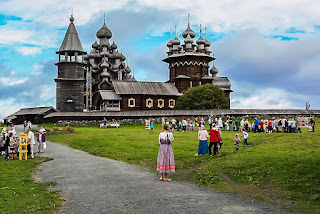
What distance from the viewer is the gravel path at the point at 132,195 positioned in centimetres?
984

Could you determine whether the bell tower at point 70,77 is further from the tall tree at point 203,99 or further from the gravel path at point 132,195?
the gravel path at point 132,195

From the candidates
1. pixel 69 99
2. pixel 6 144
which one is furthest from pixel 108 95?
pixel 6 144

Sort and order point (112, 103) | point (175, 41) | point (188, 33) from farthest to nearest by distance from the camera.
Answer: point (175, 41) → point (188, 33) → point (112, 103)

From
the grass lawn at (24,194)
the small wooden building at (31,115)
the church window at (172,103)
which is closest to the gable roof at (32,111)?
the small wooden building at (31,115)

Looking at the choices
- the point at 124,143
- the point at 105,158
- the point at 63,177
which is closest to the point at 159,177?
the point at 63,177

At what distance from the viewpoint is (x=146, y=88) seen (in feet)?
232

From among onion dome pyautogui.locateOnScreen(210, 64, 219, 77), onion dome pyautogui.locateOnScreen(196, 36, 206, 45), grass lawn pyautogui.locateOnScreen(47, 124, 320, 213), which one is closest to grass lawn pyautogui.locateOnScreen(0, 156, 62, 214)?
grass lawn pyautogui.locateOnScreen(47, 124, 320, 213)

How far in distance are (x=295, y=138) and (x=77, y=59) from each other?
157ft

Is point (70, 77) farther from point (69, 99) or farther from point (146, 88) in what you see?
A: point (146, 88)

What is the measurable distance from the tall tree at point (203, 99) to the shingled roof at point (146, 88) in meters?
6.37

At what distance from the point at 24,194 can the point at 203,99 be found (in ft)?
176

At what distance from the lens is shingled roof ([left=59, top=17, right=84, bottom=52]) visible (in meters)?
65.0

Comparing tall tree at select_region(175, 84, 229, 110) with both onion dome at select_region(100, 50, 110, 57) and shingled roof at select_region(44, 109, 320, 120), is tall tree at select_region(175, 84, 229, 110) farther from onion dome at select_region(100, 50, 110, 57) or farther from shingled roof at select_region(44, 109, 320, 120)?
onion dome at select_region(100, 50, 110, 57)

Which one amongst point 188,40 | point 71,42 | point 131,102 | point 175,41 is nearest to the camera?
point 71,42
